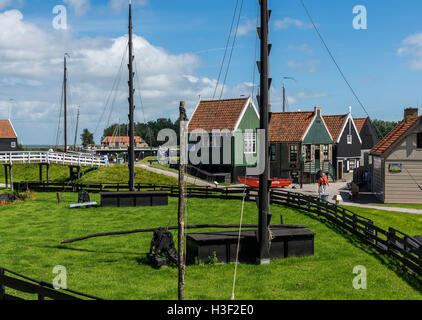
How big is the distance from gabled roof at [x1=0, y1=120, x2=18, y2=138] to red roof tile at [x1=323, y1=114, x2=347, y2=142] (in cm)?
5697

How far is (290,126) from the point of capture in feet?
163

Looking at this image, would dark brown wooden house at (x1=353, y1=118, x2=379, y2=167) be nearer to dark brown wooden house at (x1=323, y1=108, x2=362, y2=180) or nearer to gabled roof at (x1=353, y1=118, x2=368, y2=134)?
gabled roof at (x1=353, y1=118, x2=368, y2=134)

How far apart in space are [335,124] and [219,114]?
622 inches

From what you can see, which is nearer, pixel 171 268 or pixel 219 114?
pixel 171 268

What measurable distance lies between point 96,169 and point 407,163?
106 ft

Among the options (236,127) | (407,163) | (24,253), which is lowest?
(24,253)

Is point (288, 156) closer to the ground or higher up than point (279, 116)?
closer to the ground

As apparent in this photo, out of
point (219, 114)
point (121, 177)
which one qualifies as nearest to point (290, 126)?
point (219, 114)

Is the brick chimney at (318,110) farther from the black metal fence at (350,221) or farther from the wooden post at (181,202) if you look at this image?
the wooden post at (181,202)

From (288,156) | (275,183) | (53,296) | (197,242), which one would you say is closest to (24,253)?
(197,242)

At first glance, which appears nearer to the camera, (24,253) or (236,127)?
(24,253)

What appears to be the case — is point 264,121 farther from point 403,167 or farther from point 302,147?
point 302,147

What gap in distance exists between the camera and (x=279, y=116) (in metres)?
51.9
